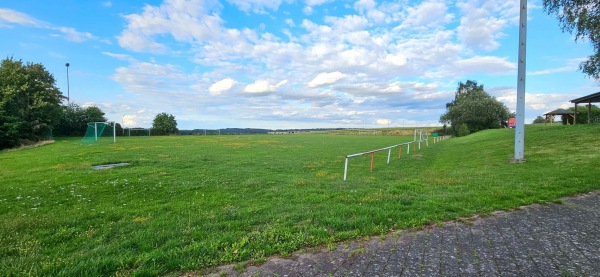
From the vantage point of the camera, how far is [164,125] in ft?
260

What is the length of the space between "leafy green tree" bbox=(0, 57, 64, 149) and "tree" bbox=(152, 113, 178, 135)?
99.5 ft

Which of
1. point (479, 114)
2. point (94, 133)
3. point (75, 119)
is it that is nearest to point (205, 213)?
point (94, 133)

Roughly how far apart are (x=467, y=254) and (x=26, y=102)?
2115 inches

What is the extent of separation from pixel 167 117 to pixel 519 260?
85520mm

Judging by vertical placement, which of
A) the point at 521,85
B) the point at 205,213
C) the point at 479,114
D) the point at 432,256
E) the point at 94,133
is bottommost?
the point at 205,213

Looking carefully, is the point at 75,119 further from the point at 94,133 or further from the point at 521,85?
the point at 521,85

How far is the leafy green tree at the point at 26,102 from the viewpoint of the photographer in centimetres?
3609

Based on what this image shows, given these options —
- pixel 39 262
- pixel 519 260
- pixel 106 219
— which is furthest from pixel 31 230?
pixel 519 260

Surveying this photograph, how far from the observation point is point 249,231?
5.36m

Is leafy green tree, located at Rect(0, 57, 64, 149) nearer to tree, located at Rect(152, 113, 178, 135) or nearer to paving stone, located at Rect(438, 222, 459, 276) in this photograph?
tree, located at Rect(152, 113, 178, 135)

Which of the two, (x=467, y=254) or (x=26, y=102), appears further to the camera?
(x=26, y=102)

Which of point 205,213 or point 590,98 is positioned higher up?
point 590,98

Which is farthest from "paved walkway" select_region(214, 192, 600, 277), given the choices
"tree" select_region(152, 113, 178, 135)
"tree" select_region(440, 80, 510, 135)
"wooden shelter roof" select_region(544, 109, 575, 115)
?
"tree" select_region(152, 113, 178, 135)

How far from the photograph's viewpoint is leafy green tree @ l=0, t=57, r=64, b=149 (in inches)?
1421
